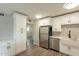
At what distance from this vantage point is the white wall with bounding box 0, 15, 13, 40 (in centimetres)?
434

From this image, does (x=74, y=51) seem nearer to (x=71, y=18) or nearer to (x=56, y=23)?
(x=71, y=18)

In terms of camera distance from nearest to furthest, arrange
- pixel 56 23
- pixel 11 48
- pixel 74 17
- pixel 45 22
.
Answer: pixel 11 48, pixel 74 17, pixel 56 23, pixel 45 22

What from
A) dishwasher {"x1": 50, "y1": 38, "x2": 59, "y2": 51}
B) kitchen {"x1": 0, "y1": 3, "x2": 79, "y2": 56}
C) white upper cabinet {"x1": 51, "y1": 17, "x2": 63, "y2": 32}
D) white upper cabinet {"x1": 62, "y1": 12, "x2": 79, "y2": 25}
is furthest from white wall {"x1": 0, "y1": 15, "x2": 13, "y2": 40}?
white upper cabinet {"x1": 62, "y1": 12, "x2": 79, "y2": 25}

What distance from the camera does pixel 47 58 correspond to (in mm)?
819

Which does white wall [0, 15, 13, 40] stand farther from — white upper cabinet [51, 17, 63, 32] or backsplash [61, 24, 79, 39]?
backsplash [61, 24, 79, 39]

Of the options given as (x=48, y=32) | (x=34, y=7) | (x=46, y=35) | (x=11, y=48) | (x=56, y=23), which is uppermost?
(x=34, y=7)

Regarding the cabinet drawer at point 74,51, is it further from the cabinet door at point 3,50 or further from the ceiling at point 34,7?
the cabinet door at point 3,50

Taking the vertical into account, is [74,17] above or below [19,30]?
above

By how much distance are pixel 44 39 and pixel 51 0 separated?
4.27 m

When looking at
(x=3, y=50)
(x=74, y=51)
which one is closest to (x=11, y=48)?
(x=3, y=50)

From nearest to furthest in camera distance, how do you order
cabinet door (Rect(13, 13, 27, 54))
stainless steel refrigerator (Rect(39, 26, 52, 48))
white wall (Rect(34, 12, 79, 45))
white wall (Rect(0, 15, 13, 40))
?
white wall (Rect(34, 12, 79, 45)), cabinet door (Rect(13, 13, 27, 54)), white wall (Rect(0, 15, 13, 40)), stainless steel refrigerator (Rect(39, 26, 52, 48))

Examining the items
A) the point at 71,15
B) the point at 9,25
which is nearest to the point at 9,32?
the point at 9,25

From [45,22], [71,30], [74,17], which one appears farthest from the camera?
[45,22]

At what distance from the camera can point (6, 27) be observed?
4453mm
